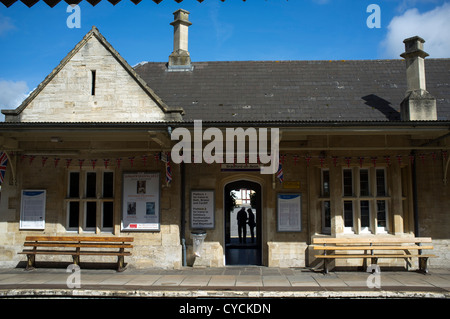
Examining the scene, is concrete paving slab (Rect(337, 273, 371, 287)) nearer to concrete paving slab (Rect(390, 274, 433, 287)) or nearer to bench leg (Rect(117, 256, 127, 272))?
concrete paving slab (Rect(390, 274, 433, 287))

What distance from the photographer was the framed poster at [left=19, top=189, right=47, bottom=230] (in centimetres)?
1007

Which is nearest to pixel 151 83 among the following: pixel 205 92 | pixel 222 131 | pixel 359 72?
pixel 205 92

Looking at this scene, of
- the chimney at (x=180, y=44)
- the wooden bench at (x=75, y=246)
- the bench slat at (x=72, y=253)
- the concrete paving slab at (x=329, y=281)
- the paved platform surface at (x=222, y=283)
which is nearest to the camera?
the paved platform surface at (x=222, y=283)

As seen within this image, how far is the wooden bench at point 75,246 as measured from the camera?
30.8ft

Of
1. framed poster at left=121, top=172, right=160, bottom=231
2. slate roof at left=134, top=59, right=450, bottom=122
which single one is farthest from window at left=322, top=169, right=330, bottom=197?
framed poster at left=121, top=172, right=160, bottom=231

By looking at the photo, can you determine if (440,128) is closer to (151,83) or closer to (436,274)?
(436,274)

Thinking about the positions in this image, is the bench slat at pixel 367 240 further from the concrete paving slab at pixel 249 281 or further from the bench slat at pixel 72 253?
the bench slat at pixel 72 253

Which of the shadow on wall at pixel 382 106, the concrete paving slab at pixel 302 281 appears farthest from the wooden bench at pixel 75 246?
the shadow on wall at pixel 382 106

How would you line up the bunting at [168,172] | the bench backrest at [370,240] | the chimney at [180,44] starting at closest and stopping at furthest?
the bench backrest at [370,240], the bunting at [168,172], the chimney at [180,44]

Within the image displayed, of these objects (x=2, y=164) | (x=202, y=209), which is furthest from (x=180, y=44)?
(x=2, y=164)

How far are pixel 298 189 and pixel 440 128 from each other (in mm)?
3592

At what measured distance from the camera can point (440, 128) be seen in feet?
27.4

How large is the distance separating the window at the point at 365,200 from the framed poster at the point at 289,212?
1.19 m

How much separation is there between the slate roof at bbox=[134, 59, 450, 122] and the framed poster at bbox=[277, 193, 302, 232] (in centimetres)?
208
